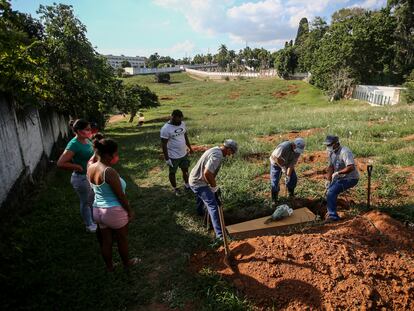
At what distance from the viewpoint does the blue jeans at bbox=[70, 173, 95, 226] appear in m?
4.90

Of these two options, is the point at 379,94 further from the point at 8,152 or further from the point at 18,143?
the point at 8,152

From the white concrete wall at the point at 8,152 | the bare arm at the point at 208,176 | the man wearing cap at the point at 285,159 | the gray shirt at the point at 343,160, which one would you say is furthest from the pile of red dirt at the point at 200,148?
the bare arm at the point at 208,176

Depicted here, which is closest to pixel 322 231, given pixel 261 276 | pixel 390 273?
pixel 390 273

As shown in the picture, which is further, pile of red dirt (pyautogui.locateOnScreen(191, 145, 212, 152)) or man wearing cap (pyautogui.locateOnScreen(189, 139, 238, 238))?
pile of red dirt (pyautogui.locateOnScreen(191, 145, 212, 152))

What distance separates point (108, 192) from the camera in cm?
380

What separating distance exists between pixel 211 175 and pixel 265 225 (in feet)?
4.80

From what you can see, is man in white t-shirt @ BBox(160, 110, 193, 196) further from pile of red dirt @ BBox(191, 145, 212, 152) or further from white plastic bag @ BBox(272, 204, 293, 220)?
pile of red dirt @ BBox(191, 145, 212, 152)

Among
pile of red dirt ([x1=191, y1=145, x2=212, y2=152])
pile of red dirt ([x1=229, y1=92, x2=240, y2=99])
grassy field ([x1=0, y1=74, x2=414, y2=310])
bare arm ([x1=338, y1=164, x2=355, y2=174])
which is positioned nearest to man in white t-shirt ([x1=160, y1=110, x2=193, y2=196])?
grassy field ([x1=0, y1=74, x2=414, y2=310])

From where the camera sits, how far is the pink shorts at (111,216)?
152 inches

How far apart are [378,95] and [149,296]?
90.8ft

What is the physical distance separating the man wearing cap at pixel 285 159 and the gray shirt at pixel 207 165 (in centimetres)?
168

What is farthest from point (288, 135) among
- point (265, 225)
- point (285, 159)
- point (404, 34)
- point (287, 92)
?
point (287, 92)

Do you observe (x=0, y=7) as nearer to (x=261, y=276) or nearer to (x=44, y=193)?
(x=44, y=193)

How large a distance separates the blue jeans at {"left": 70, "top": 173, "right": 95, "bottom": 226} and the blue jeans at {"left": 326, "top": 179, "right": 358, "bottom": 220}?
12.6 feet
